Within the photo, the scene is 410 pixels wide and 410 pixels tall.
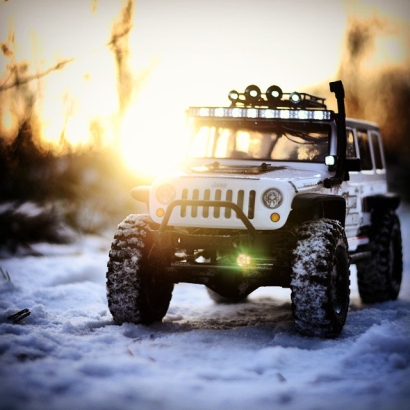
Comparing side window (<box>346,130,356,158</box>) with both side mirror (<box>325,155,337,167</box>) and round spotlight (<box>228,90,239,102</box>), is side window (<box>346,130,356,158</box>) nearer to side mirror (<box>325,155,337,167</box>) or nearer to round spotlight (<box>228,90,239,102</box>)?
side mirror (<box>325,155,337,167</box>)

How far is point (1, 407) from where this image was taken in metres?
3.96

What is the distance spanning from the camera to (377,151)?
9.26 meters

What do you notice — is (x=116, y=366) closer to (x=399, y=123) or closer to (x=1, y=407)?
(x=1, y=407)

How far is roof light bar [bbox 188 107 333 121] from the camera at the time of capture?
719 cm

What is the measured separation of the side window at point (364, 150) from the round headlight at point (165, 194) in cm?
294

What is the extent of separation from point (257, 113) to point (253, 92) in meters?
0.24

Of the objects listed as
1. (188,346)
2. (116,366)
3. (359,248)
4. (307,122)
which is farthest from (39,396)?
(359,248)

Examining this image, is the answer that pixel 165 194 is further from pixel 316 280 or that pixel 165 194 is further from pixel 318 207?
pixel 316 280

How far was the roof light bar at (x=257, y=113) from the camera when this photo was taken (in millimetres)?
7188

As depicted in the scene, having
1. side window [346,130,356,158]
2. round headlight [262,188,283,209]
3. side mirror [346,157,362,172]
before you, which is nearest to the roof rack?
side window [346,130,356,158]

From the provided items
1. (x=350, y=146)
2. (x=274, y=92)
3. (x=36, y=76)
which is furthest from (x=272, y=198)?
(x=36, y=76)

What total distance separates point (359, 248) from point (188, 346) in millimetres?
3375

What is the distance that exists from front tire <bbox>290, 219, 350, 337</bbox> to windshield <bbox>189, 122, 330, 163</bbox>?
137cm

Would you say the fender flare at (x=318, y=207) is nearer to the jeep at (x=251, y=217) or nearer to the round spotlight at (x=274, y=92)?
the jeep at (x=251, y=217)
